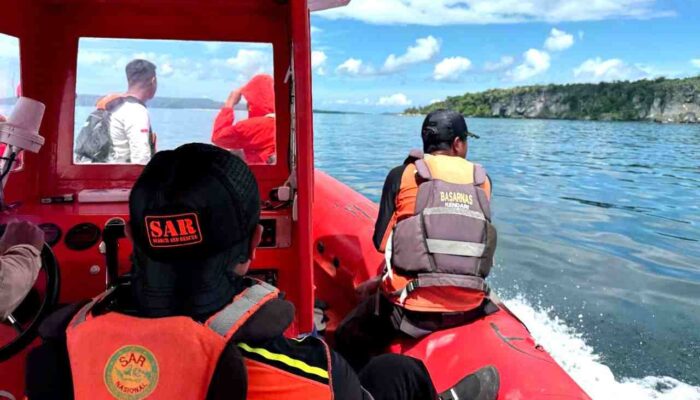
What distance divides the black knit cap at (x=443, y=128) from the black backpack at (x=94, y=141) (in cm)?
152

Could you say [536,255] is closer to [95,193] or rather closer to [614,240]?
[614,240]

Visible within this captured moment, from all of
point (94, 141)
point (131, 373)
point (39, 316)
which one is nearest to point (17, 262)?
point (39, 316)

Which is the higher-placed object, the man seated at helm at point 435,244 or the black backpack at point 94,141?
the black backpack at point 94,141

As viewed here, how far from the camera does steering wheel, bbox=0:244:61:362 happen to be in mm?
2043

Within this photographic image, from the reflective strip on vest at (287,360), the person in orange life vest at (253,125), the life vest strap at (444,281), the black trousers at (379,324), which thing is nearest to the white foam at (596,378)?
the black trousers at (379,324)

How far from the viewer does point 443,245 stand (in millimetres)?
2459

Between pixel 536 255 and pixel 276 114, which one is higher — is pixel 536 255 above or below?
below

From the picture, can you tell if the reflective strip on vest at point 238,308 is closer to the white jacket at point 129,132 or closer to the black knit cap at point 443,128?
the black knit cap at point 443,128

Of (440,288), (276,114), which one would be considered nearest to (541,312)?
(440,288)

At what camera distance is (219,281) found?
110 cm

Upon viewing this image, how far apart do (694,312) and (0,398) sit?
525cm

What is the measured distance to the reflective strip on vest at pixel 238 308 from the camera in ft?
3.47

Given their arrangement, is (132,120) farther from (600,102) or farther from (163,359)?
(600,102)

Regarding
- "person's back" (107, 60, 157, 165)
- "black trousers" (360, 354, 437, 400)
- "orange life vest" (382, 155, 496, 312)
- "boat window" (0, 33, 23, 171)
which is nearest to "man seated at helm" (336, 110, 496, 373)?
"orange life vest" (382, 155, 496, 312)
